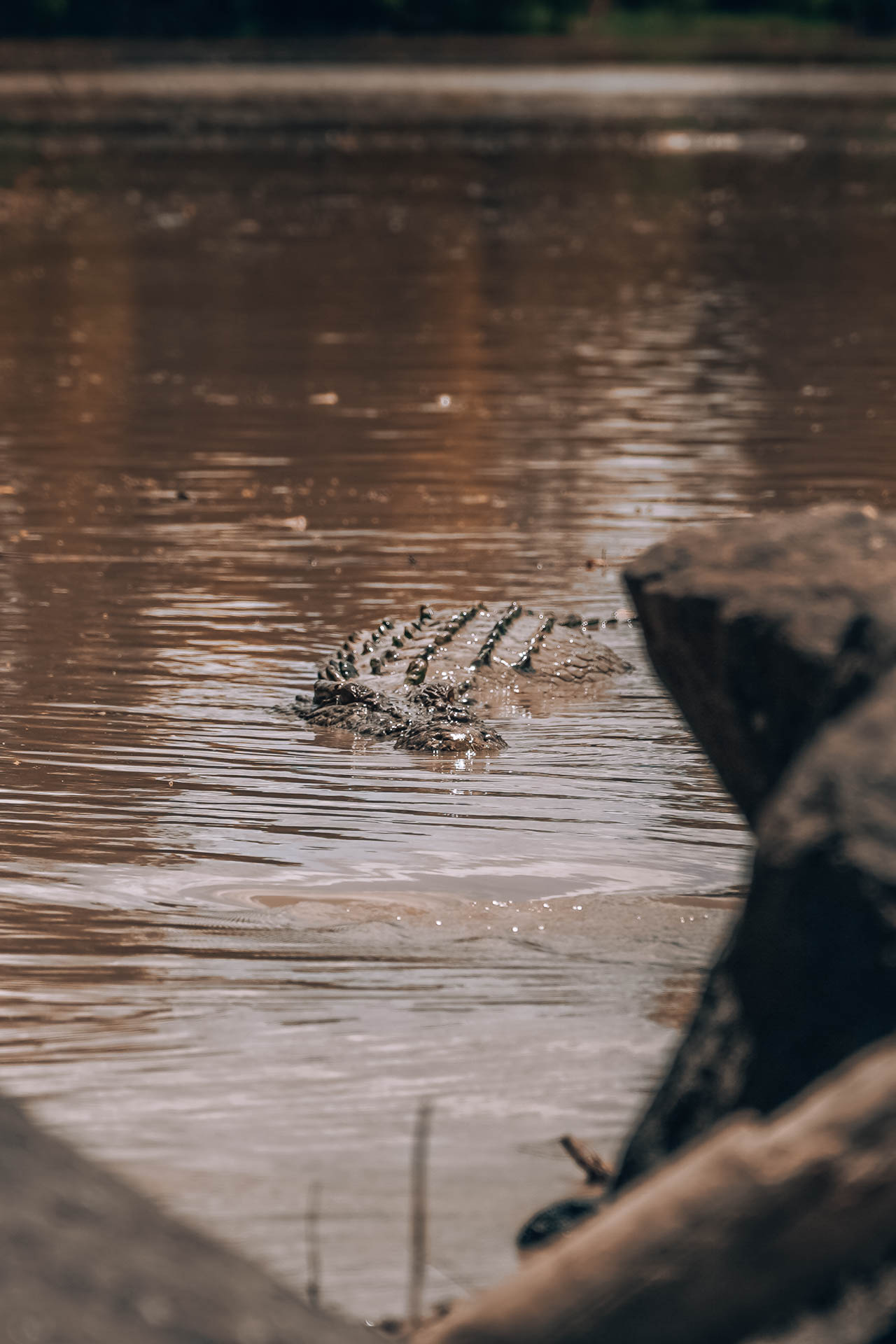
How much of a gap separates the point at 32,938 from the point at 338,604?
10.7ft

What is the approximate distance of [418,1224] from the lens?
202cm

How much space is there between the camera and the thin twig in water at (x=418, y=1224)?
6.61 ft

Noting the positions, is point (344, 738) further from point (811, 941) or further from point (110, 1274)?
point (110, 1274)

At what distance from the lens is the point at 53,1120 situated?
3.12m

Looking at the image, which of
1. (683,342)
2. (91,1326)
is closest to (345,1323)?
(91,1326)

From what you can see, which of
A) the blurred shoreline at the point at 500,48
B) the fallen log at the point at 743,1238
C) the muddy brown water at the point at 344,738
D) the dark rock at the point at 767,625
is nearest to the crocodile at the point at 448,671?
the muddy brown water at the point at 344,738

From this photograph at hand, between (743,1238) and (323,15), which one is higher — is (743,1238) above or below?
above

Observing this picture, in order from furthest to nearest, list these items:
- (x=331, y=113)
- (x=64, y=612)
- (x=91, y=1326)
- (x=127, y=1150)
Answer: (x=331, y=113), (x=64, y=612), (x=127, y=1150), (x=91, y=1326)

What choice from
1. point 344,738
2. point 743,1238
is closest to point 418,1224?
point 743,1238

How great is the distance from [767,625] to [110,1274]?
1.54m

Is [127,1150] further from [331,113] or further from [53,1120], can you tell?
[331,113]

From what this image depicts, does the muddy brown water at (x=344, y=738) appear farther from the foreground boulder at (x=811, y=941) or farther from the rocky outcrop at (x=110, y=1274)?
the rocky outcrop at (x=110, y=1274)

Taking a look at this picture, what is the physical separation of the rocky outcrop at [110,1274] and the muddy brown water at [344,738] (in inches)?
35.0

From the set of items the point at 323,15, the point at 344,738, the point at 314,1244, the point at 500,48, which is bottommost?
the point at 500,48
